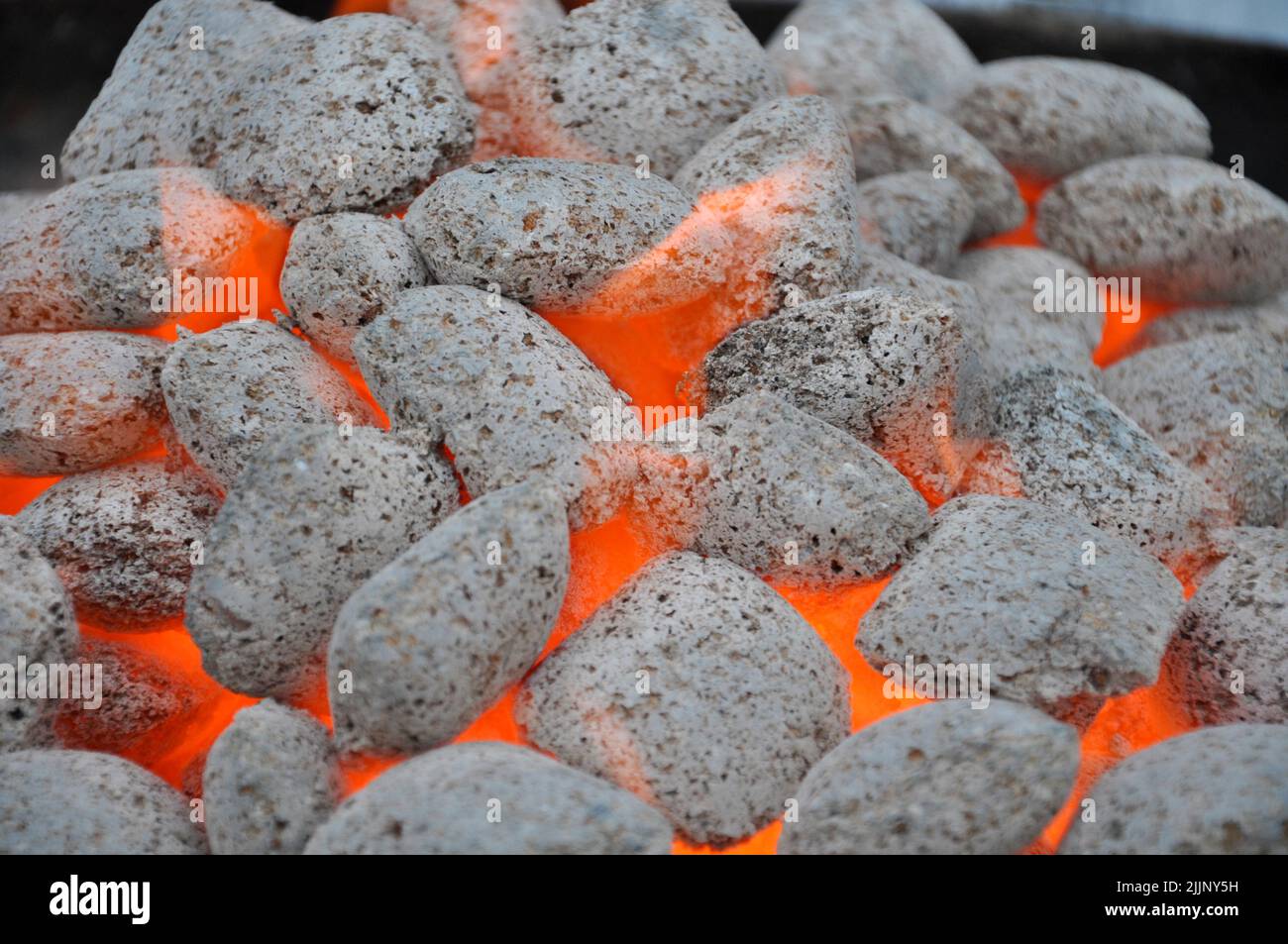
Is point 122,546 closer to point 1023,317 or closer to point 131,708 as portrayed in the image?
point 131,708

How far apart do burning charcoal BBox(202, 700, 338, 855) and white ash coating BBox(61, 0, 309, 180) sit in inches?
32.4

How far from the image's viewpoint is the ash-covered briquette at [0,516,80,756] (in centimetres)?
111

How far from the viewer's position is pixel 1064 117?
6.17ft

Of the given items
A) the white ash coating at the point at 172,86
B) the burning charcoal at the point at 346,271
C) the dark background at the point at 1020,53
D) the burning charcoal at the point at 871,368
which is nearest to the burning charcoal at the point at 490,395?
the burning charcoal at the point at 346,271

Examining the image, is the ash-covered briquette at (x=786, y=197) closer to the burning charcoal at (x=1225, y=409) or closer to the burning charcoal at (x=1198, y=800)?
the burning charcoal at (x=1225, y=409)


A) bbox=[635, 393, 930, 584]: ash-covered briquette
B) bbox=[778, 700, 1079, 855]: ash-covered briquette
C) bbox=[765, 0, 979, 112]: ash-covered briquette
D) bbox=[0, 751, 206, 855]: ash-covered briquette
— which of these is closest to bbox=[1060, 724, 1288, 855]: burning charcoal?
bbox=[778, 700, 1079, 855]: ash-covered briquette

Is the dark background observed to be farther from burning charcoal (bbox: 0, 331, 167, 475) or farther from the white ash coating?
burning charcoal (bbox: 0, 331, 167, 475)

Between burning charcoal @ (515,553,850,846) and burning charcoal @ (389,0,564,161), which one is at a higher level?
burning charcoal @ (389,0,564,161)

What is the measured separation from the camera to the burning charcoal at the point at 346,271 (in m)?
1.28

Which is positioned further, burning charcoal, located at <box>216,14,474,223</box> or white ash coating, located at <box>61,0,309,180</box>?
white ash coating, located at <box>61,0,309,180</box>

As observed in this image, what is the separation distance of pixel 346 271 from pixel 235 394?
17 cm

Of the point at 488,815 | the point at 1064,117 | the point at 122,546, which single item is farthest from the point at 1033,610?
the point at 1064,117
